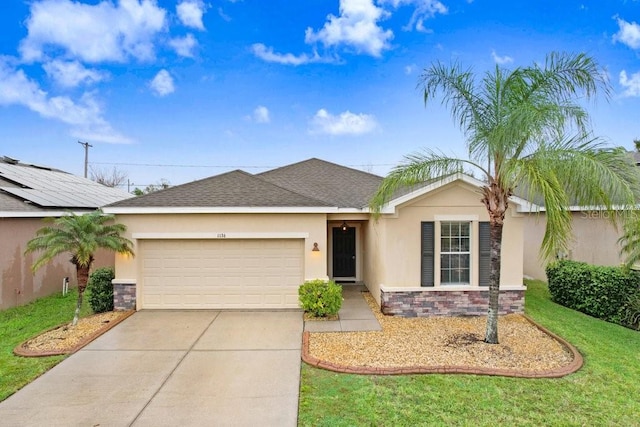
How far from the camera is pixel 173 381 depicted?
5.70 meters

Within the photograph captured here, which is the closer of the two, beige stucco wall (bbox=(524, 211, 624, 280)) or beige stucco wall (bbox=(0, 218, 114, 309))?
beige stucco wall (bbox=(0, 218, 114, 309))

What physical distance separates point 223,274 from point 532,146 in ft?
27.2

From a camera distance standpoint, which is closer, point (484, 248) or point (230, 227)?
point (484, 248)

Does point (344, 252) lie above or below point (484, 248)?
below

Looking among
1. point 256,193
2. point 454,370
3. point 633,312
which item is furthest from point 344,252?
point 633,312

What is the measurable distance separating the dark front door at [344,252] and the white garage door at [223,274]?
12.0ft

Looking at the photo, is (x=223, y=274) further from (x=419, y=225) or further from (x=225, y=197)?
(x=419, y=225)

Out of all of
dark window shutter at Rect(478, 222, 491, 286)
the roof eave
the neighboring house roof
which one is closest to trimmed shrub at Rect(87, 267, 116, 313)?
the roof eave

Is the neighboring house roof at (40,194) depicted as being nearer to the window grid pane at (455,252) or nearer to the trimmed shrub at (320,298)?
the trimmed shrub at (320,298)

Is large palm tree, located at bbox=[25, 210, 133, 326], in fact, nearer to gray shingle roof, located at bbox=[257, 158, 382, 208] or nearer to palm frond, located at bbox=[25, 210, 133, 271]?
palm frond, located at bbox=[25, 210, 133, 271]

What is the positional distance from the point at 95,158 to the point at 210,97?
78.8 ft

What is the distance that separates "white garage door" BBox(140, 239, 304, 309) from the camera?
389 inches

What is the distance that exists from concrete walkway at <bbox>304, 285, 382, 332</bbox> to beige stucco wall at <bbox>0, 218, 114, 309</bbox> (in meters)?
9.49

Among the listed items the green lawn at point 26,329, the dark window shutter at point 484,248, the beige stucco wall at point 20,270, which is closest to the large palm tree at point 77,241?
the green lawn at point 26,329
